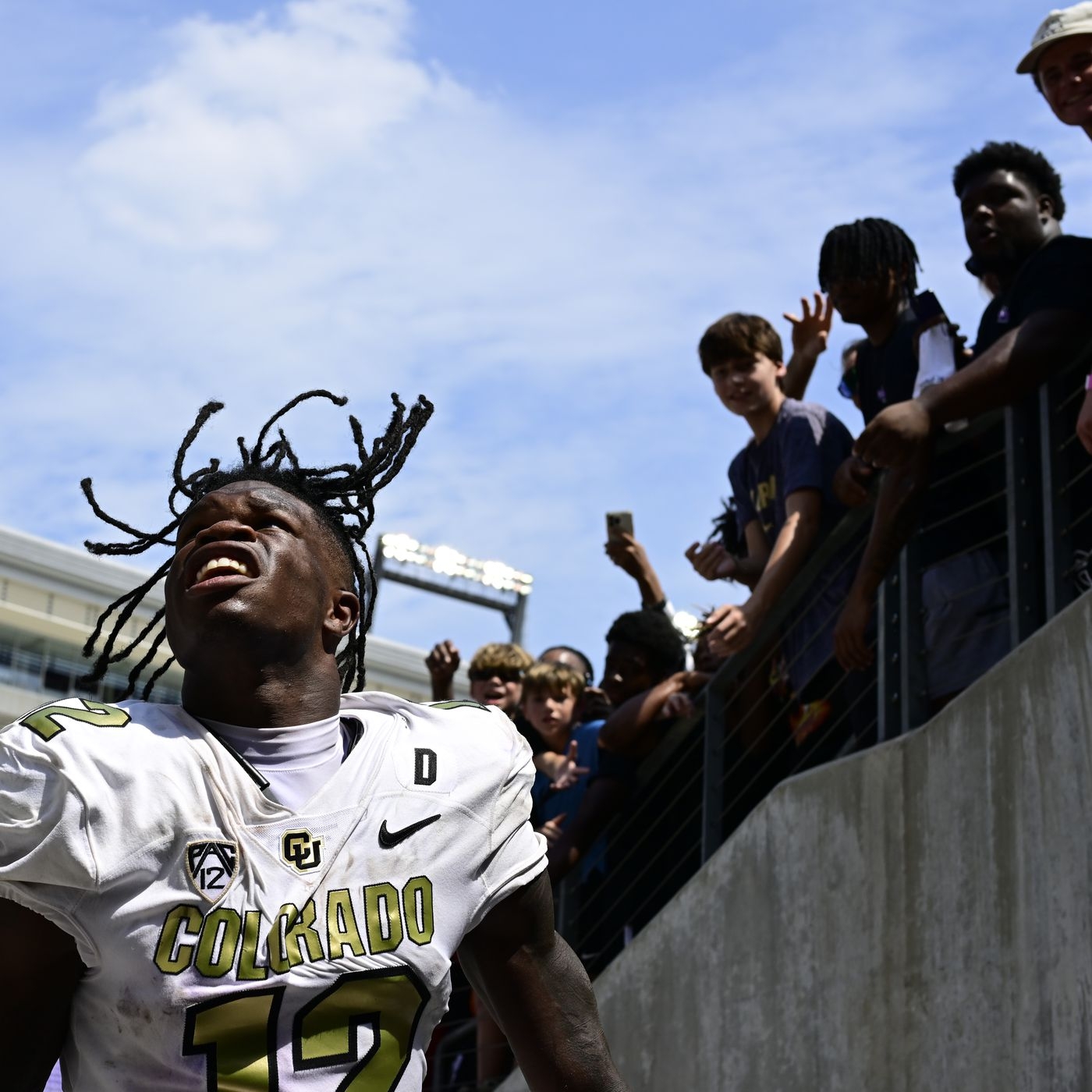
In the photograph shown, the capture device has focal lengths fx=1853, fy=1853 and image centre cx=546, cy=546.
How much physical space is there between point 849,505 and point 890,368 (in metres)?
0.44

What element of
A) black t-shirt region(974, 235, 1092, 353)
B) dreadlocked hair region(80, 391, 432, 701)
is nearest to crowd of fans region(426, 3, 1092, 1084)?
black t-shirt region(974, 235, 1092, 353)

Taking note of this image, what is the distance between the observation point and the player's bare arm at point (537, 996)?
2795 millimetres

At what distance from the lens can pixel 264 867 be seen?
8.29 feet

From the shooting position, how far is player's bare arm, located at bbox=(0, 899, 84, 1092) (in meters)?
2.42

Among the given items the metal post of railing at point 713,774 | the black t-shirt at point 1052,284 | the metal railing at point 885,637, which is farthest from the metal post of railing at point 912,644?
the metal post of railing at point 713,774

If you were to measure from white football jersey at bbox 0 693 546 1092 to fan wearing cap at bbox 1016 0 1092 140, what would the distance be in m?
3.05

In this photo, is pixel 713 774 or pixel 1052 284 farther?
pixel 713 774

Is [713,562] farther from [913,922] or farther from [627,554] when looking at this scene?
[913,922]

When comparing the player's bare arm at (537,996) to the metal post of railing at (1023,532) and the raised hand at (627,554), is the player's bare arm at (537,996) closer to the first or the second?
the metal post of railing at (1023,532)

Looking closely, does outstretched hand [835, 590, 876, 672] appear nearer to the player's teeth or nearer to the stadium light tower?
the player's teeth

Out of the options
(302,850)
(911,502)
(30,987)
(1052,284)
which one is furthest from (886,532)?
(30,987)

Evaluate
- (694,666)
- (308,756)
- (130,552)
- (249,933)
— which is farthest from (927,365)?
(249,933)

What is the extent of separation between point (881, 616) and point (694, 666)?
4.48ft

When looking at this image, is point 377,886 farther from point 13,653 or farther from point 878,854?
point 13,653
